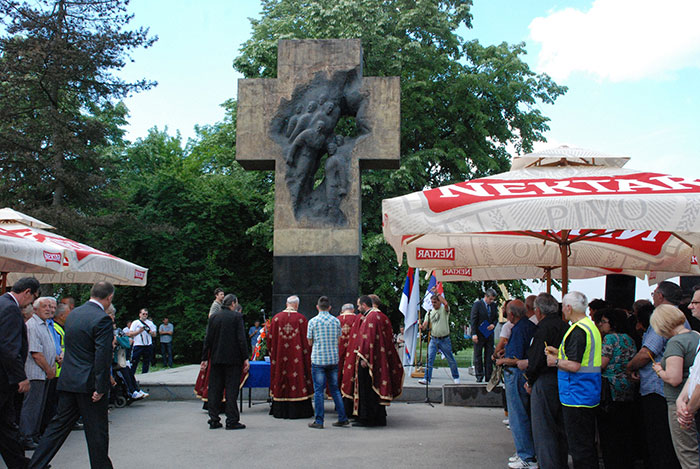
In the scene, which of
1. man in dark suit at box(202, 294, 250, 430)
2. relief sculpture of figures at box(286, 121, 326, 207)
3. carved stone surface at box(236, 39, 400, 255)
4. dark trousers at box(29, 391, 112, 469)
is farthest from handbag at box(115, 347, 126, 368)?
dark trousers at box(29, 391, 112, 469)

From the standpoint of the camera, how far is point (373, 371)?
9.73 m

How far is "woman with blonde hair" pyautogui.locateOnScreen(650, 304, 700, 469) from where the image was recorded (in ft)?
17.3

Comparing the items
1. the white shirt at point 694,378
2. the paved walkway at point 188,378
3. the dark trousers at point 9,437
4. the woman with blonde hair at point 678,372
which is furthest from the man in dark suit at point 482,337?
the dark trousers at point 9,437

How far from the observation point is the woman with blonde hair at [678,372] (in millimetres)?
5266

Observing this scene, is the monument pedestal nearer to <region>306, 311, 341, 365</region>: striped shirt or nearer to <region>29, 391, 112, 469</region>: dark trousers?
<region>306, 311, 341, 365</region>: striped shirt

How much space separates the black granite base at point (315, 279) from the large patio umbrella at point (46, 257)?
3.15m

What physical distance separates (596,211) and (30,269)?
740cm

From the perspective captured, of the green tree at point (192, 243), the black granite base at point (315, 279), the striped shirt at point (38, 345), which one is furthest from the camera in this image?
the green tree at point (192, 243)

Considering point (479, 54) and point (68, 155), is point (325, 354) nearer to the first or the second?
point (68, 155)

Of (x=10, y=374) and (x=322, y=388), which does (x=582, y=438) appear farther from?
(x=10, y=374)

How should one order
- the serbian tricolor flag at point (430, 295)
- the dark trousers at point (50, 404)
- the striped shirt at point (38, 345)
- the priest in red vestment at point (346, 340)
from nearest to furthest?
the striped shirt at point (38, 345) → the dark trousers at point (50, 404) → the priest in red vestment at point (346, 340) → the serbian tricolor flag at point (430, 295)

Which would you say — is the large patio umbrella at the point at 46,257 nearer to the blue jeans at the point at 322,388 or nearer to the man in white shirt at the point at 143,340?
the blue jeans at the point at 322,388

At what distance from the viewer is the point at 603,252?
940 centimetres

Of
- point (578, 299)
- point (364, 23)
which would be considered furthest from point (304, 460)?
point (364, 23)
